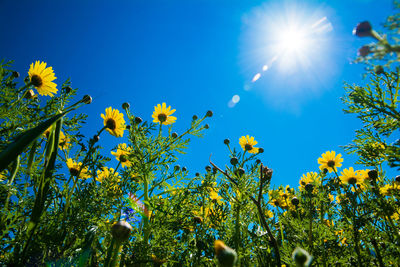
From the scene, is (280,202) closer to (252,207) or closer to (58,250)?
(252,207)

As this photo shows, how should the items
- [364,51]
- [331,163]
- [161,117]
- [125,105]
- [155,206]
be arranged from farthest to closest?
[331,163], [161,117], [125,105], [155,206], [364,51]

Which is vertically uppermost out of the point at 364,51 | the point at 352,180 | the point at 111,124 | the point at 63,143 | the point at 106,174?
the point at 352,180

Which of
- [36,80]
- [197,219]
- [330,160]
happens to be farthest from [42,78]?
[330,160]

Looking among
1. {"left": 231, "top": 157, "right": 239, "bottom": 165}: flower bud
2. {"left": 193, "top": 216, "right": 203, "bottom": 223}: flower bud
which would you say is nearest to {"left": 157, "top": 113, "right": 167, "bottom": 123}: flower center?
{"left": 231, "top": 157, "right": 239, "bottom": 165}: flower bud

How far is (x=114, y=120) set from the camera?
2547mm

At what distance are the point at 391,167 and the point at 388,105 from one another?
0.62 metres

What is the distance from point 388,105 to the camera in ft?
5.62

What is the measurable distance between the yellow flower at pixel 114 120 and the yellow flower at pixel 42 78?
22.3 inches

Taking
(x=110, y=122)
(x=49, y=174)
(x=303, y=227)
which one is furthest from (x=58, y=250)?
(x=303, y=227)

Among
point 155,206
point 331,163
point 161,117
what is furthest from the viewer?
point 331,163

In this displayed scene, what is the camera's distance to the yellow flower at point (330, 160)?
11.4 ft

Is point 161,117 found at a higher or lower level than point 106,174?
higher

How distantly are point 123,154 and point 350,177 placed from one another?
3214 millimetres

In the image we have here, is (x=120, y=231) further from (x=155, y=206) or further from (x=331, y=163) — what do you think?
(x=331, y=163)
